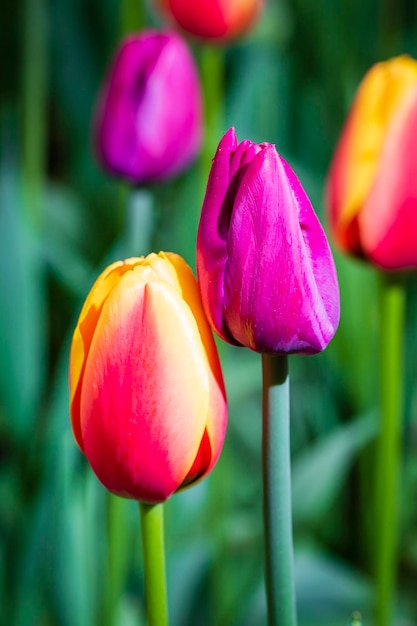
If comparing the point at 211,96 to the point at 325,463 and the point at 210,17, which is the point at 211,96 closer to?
the point at 210,17

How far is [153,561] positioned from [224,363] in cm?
69

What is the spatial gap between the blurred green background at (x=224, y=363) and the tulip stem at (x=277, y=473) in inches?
10.0

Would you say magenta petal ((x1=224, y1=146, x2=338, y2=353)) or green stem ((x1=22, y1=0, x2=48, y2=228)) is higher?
green stem ((x1=22, y1=0, x2=48, y2=228))

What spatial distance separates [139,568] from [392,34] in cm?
84

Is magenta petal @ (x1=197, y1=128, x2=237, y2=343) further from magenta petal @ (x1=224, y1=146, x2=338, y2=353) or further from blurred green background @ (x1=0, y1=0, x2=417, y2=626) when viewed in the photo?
blurred green background @ (x1=0, y1=0, x2=417, y2=626)

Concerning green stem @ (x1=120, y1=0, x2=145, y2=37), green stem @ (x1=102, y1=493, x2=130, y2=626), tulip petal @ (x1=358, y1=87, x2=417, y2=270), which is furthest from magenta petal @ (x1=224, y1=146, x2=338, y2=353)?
green stem @ (x1=120, y1=0, x2=145, y2=37)

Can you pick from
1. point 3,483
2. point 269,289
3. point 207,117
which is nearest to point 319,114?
point 207,117

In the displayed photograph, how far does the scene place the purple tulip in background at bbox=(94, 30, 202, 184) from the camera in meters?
0.81

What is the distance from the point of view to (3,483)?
1081 millimetres

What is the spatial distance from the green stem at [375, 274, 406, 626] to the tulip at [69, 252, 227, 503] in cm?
27

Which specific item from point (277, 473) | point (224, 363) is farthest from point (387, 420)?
point (224, 363)

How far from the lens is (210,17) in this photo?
97cm

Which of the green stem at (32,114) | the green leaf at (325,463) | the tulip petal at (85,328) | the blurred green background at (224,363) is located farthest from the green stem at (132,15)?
the tulip petal at (85,328)

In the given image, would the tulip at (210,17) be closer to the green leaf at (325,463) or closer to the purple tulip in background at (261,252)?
the green leaf at (325,463)
